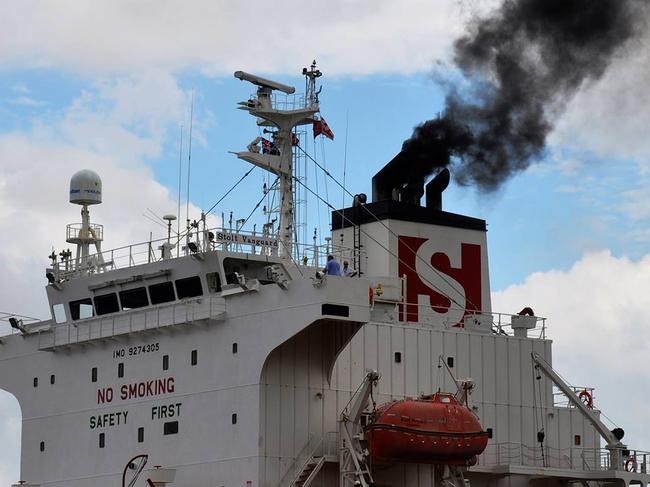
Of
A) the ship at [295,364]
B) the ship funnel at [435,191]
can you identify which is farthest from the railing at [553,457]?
the ship funnel at [435,191]

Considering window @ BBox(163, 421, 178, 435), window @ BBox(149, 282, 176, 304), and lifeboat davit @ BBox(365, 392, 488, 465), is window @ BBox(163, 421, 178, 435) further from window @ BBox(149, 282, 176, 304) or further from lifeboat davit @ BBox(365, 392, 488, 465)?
lifeboat davit @ BBox(365, 392, 488, 465)

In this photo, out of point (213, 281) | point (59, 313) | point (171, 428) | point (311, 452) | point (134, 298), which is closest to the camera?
point (311, 452)

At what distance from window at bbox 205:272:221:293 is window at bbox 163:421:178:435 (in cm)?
371

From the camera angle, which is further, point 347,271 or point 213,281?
point 213,281

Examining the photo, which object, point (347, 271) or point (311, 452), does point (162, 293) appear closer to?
point (347, 271)

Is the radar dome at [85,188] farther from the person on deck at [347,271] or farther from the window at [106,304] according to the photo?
the person on deck at [347,271]

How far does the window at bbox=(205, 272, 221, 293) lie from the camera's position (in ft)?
138

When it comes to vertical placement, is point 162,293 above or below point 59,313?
above

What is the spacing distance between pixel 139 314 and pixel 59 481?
5796mm

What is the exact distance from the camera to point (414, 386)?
140 feet

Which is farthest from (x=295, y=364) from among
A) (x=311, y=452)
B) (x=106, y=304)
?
(x=106, y=304)

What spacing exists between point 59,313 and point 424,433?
13313 millimetres

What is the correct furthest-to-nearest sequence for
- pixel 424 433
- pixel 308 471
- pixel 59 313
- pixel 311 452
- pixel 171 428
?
pixel 59 313 < pixel 171 428 < pixel 311 452 < pixel 308 471 < pixel 424 433

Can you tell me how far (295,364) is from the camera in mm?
40625
